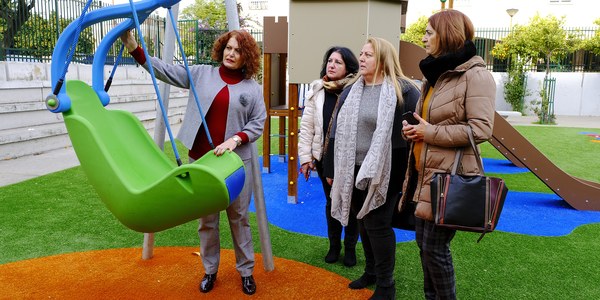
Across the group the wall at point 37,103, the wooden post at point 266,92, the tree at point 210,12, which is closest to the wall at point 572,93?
the wall at point 37,103

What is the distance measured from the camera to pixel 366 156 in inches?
118

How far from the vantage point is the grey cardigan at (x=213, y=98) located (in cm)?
318

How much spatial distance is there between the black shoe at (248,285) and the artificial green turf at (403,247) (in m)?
0.69

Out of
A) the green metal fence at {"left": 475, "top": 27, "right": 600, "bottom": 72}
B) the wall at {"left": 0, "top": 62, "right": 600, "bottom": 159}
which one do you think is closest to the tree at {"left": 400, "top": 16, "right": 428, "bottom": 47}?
the green metal fence at {"left": 475, "top": 27, "right": 600, "bottom": 72}

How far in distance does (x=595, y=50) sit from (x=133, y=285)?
21.4 m

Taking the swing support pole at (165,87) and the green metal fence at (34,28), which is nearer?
the swing support pole at (165,87)

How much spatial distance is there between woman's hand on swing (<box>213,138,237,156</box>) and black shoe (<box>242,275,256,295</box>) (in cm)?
94

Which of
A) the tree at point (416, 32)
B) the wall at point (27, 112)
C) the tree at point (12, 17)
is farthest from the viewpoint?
the tree at point (416, 32)

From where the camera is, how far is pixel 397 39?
604 cm

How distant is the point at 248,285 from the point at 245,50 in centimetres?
151

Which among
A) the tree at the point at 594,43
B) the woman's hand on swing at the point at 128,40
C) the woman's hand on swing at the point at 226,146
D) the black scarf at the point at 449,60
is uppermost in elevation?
the tree at the point at 594,43

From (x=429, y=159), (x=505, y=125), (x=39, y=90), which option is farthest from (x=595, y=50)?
(x=429, y=159)

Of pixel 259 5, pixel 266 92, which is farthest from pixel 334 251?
pixel 259 5

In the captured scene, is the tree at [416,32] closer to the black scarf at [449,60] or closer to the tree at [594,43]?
the tree at [594,43]
